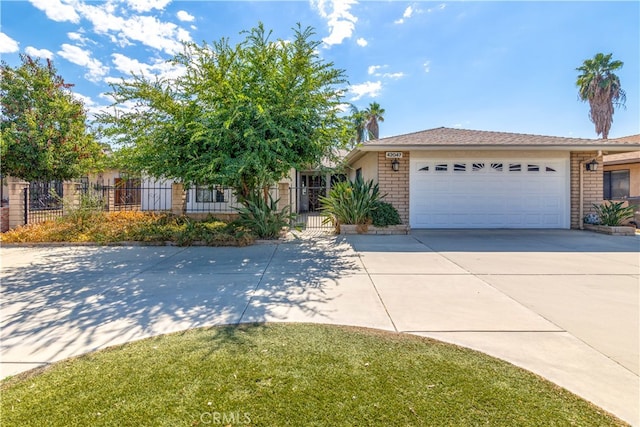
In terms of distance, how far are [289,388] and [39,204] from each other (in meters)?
13.1

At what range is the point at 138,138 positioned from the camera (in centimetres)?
805

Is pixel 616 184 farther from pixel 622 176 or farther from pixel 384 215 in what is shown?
pixel 384 215

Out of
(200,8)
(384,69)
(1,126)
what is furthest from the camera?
(1,126)

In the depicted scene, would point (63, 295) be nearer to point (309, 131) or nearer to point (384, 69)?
point (309, 131)

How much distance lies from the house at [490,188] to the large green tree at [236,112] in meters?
3.92

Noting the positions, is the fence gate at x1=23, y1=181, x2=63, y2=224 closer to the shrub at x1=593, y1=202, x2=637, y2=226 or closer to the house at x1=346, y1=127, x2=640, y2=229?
the house at x1=346, y1=127, x2=640, y2=229

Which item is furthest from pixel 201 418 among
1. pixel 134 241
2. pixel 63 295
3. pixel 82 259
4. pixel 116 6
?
pixel 116 6

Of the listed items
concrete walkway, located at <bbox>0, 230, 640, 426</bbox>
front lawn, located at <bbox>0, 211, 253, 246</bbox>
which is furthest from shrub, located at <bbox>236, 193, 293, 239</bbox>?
concrete walkway, located at <bbox>0, 230, 640, 426</bbox>

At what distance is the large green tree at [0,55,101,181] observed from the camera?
12.8 m

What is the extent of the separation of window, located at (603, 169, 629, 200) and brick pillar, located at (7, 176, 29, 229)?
2489 cm

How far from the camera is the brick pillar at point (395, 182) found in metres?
11.0

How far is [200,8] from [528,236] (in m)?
11.5

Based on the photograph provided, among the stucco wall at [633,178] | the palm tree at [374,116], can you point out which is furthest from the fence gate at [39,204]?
the stucco wall at [633,178]

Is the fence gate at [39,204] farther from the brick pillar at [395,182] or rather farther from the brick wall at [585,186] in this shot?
the brick wall at [585,186]
